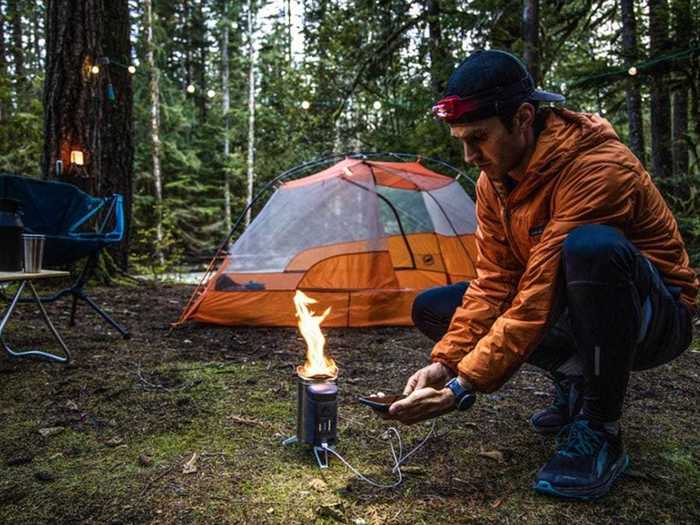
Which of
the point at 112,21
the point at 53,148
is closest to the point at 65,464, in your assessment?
the point at 53,148

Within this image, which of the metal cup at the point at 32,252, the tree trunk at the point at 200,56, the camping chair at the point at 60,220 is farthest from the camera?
the tree trunk at the point at 200,56

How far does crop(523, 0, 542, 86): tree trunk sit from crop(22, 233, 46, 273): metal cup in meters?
4.98

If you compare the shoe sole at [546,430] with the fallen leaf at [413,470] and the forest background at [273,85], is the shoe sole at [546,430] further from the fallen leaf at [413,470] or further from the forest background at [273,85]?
the forest background at [273,85]

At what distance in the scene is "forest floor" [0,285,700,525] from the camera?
162 cm

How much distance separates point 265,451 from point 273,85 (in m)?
19.0

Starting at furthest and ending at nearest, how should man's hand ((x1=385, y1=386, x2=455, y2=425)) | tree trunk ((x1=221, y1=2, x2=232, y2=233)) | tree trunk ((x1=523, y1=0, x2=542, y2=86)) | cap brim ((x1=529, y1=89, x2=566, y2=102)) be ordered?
tree trunk ((x1=221, y1=2, x2=232, y2=233)), tree trunk ((x1=523, y1=0, x2=542, y2=86)), cap brim ((x1=529, y1=89, x2=566, y2=102)), man's hand ((x1=385, y1=386, x2=455, y2=425))

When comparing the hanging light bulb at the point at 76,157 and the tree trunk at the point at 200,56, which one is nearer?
the hanging light bulb at the point at 76,157

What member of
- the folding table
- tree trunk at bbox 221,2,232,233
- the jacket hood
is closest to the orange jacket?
the jacket hood

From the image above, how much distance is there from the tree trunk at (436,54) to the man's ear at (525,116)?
4.37m

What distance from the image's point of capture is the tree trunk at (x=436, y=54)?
6582 mm

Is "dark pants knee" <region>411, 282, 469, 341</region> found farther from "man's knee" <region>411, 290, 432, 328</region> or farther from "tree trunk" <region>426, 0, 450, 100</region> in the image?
"tree trunk" <region>426, 0, 450, 100</region>

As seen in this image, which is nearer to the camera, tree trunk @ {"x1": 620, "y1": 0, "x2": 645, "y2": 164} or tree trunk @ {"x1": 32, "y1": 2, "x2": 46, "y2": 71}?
tree trunk @ {"x1": 620, "y1": 0, "x2": 645, "y2": 164}

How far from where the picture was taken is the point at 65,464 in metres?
1.92

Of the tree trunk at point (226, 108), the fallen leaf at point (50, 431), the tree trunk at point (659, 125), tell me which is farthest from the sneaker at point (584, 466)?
the tree trunk at point (226, 108)
